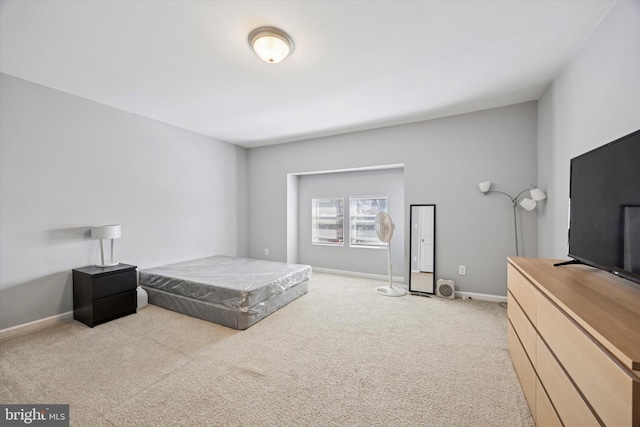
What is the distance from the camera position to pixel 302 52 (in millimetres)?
2229

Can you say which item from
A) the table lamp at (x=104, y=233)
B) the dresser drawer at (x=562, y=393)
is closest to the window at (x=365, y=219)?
the dresser drawer at (x=562, y=393)

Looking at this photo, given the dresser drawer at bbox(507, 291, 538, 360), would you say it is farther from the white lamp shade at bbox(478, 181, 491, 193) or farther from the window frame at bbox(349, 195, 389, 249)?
the window frame at bbox(349, 195, 389, 249)

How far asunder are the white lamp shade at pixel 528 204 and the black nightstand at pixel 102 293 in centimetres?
494

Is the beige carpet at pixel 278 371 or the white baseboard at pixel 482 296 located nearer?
the beige carpet at pixel 278 371

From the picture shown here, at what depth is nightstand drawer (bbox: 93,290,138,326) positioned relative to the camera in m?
2.82

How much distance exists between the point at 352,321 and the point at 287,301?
3.22 ft

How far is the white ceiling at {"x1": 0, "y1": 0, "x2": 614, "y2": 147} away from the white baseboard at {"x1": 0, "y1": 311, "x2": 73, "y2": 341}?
8.58 ft

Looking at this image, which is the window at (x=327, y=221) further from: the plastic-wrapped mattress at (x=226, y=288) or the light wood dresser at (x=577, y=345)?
the light wood dresser at (x=577, y=345)

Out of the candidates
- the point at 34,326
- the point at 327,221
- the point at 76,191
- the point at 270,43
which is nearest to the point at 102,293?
the point at 34,326

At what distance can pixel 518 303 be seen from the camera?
1.84 metres

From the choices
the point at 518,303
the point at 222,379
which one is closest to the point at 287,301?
the point at 222,379

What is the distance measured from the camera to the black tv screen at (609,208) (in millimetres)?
1172

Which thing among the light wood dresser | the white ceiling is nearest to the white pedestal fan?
the white ceiling

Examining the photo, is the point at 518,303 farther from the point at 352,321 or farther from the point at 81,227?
the point at 81,227
